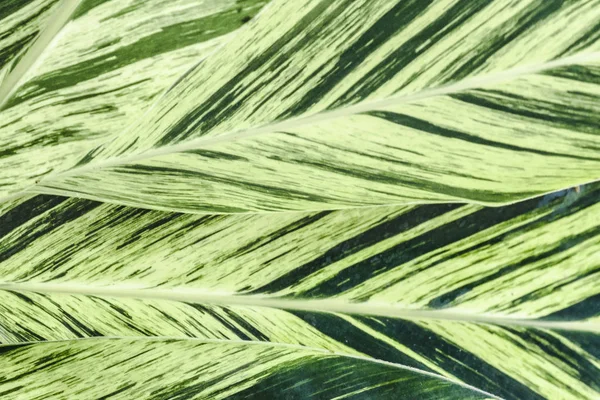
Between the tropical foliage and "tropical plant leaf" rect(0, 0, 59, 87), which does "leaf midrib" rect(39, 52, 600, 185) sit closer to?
→ the tropical foliage

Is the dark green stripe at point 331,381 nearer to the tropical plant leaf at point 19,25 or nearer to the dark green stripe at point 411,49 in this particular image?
the dark green stripe at point 411,49

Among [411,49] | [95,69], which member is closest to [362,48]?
[411,49]

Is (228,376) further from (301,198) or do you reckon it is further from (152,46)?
(152,46)

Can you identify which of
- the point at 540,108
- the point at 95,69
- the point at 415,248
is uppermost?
the point at 95,69

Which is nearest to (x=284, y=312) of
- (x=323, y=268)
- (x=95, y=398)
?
(x=323, y=268)

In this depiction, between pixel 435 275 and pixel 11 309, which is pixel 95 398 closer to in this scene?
pixel 11 309

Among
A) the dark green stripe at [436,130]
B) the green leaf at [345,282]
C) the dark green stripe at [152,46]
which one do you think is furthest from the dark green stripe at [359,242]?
the dark green stripe at [152,46]
